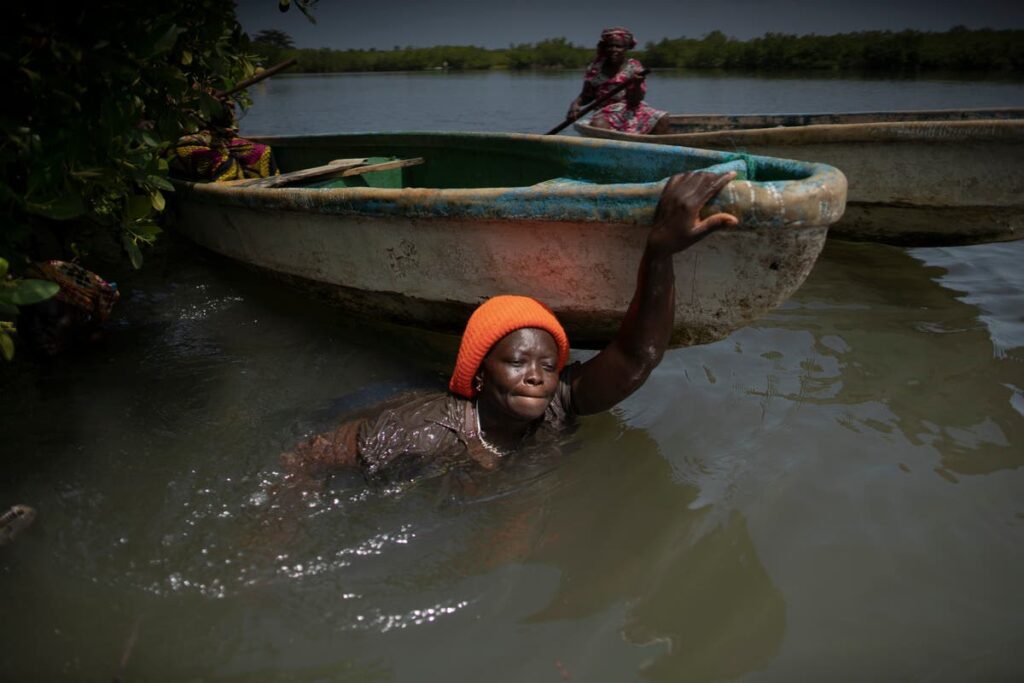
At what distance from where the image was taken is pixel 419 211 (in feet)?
9.89

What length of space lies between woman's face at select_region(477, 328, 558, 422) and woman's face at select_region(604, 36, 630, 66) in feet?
17.3

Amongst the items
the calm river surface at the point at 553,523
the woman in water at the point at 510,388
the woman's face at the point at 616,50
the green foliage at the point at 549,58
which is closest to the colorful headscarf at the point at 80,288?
the calm river surface at the point at 553,523

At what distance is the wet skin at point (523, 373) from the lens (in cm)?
258

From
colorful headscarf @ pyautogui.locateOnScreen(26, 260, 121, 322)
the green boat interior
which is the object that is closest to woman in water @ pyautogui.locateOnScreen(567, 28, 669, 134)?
the green boat interior

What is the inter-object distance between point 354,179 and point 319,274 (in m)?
1.64

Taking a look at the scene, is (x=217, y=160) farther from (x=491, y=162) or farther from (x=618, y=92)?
(x=618, y=92)

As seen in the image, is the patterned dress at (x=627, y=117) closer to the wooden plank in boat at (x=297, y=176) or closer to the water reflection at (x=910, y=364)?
the water reflection at (x=910, y=364)

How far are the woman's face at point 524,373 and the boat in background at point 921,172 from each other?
294 centimetres

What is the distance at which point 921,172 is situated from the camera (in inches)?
176

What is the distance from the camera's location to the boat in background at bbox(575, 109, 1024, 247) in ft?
13.7

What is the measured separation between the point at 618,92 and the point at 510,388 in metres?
5.18

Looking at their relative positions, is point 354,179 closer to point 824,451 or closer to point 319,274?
point 319,274

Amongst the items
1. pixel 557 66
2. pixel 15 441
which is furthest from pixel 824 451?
pixel 557 66

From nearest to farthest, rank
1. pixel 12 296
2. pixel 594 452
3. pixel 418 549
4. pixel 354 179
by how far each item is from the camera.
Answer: pixel 12 296
pixel 418 549
pixel 594 452
pixel 354 179
